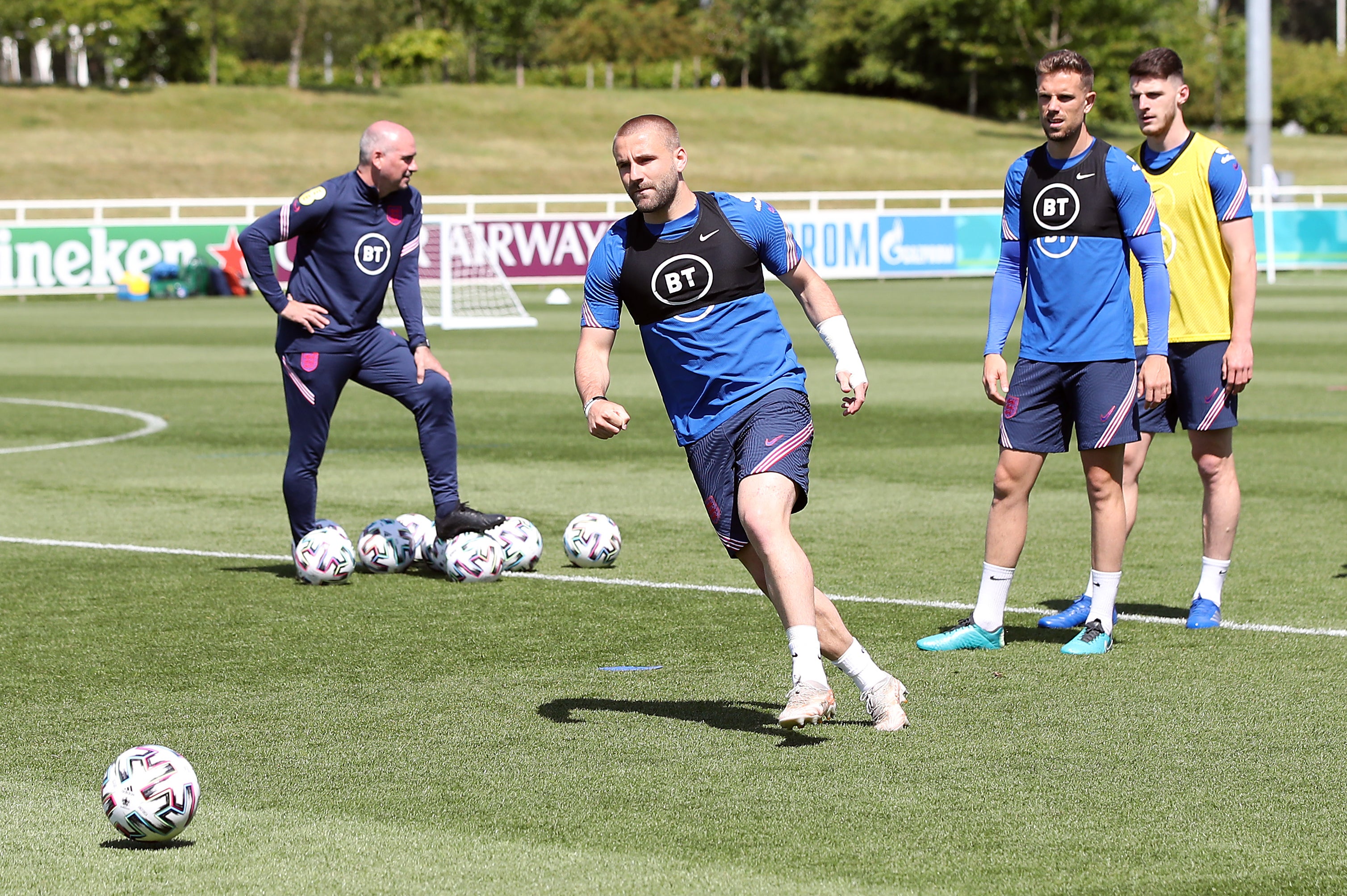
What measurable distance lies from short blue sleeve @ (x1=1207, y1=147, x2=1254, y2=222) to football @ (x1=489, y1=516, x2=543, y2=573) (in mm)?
3640

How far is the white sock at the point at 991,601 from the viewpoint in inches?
284

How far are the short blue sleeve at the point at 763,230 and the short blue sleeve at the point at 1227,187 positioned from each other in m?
2.40

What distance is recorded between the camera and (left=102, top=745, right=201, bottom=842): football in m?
4.73

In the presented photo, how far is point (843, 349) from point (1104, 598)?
6.53 feet

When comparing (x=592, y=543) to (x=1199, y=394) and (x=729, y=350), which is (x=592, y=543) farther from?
(x=729, y=350)

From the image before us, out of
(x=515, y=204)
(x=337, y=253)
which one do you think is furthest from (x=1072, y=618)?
(x=515, y=204)

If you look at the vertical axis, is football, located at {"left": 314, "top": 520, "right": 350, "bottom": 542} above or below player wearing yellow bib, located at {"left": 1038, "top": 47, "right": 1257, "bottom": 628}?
below

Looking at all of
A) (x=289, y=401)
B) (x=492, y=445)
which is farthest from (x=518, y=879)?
(x=492, y=445)

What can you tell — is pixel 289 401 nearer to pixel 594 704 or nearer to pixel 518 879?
pixel 594 704

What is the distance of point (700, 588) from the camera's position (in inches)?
344

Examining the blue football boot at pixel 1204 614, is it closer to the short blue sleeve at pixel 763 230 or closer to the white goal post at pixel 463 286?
the short blue sleeve at pixel 763 230

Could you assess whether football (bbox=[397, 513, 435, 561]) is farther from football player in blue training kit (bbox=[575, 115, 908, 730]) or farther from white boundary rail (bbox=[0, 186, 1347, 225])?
white boundary rail (bbox=[0, 186, 1347, 225])

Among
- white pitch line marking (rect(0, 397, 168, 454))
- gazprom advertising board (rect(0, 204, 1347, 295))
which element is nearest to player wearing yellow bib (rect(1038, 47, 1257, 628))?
white pitch line marking (rect(0, 397, 168, 454))

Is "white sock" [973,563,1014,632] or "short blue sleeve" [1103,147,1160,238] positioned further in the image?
"white sock" [973,563,1014,632]
